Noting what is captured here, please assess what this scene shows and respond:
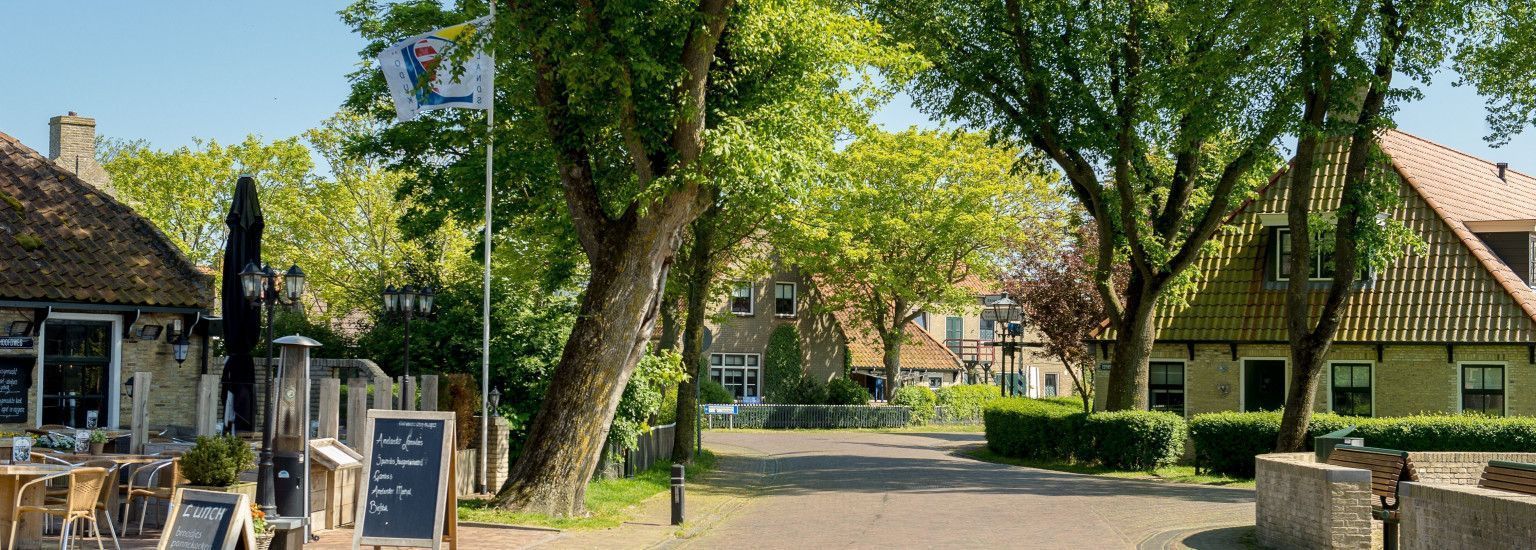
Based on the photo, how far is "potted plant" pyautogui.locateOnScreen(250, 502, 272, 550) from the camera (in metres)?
12.0

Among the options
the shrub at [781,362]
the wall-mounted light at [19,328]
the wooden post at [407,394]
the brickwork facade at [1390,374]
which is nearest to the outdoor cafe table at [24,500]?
the wooden post at [407,394]

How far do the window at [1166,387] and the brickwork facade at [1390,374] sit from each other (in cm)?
18

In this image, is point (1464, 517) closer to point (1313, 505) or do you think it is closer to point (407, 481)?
point (1313, 505)

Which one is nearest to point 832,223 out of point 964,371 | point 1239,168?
point 1239,168

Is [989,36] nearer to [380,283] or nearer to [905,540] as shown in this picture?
[905,540]

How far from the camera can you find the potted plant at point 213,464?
43.7 feet

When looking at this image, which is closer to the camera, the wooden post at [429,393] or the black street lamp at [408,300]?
the wooden post at [429,393]

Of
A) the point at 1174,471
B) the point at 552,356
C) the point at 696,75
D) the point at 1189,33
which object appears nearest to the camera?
the point at 696,75

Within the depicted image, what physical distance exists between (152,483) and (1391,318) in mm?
24292

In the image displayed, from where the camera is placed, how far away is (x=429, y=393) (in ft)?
56.7

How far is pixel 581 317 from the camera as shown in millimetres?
16688

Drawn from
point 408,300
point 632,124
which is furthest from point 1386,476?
point 408,300

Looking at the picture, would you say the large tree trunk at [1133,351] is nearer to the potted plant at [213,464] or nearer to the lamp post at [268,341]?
the lamp post at [268,341]

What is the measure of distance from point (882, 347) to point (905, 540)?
40767 millimetres
